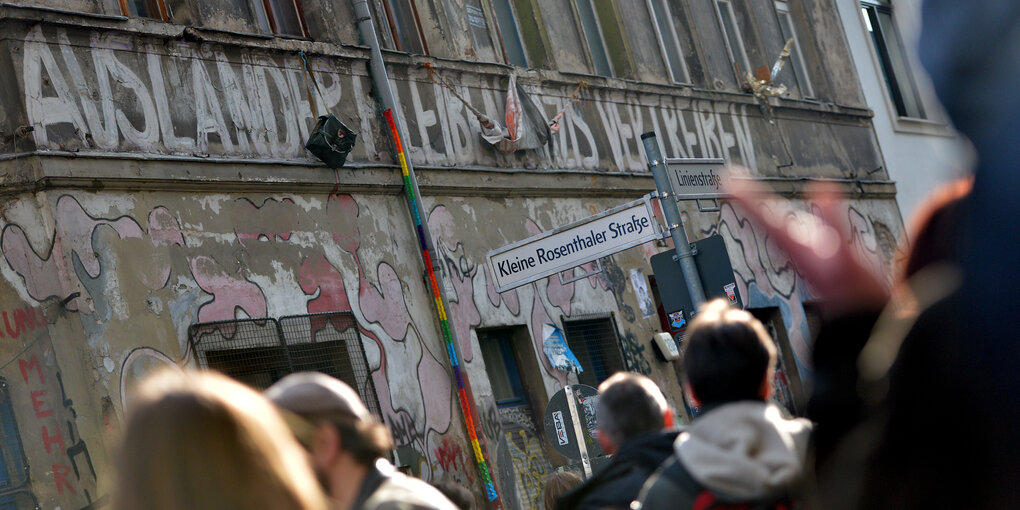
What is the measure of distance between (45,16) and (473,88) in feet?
19.0

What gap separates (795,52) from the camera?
23906mm

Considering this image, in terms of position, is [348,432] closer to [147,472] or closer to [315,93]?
[147,472]

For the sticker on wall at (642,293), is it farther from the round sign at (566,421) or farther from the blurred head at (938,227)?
the blurred head at (938,227)

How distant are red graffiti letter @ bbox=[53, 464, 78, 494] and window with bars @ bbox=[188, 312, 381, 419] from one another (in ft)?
4.66

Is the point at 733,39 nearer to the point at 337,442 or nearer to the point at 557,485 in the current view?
the point at 557,485

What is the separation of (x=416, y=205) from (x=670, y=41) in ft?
25.4

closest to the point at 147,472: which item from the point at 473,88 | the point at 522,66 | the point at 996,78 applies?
the point at 996,78

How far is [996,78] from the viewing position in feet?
6.70

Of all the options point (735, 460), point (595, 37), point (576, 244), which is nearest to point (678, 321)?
point (576, 244)

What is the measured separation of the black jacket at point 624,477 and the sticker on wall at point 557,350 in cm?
1013

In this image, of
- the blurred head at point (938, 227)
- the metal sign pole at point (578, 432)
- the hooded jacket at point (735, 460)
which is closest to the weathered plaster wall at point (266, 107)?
the metal sign pole at point (578, 432)

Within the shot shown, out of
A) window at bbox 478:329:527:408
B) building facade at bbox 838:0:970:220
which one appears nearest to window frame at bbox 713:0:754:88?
building facade at bbox 838:0:970:220

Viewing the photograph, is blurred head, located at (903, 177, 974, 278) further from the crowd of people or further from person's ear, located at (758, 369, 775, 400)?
person's ear, located at (758, 369, 775, 400)

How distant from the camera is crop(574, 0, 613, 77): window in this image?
724 inches
